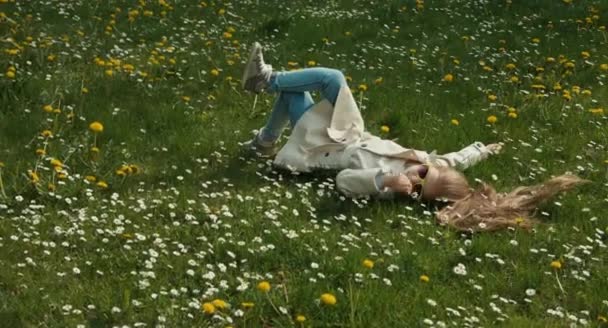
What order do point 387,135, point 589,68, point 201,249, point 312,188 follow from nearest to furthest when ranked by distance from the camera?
1. point 201,249
2. point 312,188
3. point 387,135
4. point 589,68

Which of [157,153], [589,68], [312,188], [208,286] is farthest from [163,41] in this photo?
[208,286]

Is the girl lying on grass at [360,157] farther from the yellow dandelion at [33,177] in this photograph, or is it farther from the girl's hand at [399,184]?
the yellow dandelion at [33,177]

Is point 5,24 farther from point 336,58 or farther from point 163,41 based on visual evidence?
point 336,58

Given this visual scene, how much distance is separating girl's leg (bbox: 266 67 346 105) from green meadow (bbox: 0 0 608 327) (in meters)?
0.58

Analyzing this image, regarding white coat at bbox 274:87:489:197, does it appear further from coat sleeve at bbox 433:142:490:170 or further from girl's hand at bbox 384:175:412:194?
girl's hand at bbox 384:175:412:194

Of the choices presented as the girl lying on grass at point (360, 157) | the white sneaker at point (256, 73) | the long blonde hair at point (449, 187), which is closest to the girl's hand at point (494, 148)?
the girl lying on grass at point (360, 157)

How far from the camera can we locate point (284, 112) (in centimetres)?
629

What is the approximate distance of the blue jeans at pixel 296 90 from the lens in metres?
Result: 6.14

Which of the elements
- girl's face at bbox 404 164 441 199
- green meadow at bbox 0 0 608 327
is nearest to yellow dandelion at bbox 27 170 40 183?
green meadow at bbox 0 0 608 327

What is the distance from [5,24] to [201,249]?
200 inches

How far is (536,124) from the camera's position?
7121 millimetres

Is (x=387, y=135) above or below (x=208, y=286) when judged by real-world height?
below

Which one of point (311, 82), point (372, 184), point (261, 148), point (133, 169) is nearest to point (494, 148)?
point (372, 184)

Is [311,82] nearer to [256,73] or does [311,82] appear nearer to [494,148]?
[256,73]
